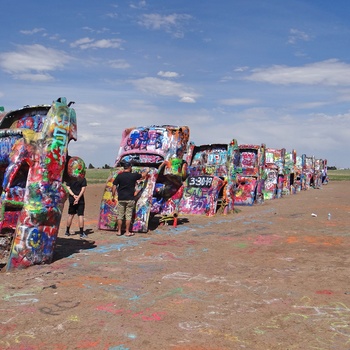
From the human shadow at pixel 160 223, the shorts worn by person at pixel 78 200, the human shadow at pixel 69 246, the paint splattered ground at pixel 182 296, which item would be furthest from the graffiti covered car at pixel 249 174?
the human shadow at pixel 69 246

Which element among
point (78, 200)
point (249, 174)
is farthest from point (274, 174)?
point (78, 200)

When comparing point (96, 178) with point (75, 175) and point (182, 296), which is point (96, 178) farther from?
point (182, 296)

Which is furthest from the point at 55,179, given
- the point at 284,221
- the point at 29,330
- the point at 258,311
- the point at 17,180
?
the point at 284,221

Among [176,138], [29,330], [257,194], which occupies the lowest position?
[29,330]

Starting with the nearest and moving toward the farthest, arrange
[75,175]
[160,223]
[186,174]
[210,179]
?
[75,175] < [186,174] < [160,223] < [210,179]

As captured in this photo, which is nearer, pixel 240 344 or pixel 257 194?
pixel 240 344

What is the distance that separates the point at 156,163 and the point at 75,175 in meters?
4.05

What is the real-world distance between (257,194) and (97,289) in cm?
1477

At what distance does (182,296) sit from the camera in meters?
5.46

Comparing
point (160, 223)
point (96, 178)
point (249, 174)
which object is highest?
point (249, 174)

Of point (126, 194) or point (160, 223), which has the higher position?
point (126, 194)

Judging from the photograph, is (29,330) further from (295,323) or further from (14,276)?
(295,323)

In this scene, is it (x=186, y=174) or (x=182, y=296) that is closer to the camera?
(x=182, y=296)

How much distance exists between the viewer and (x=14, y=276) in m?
6.31
